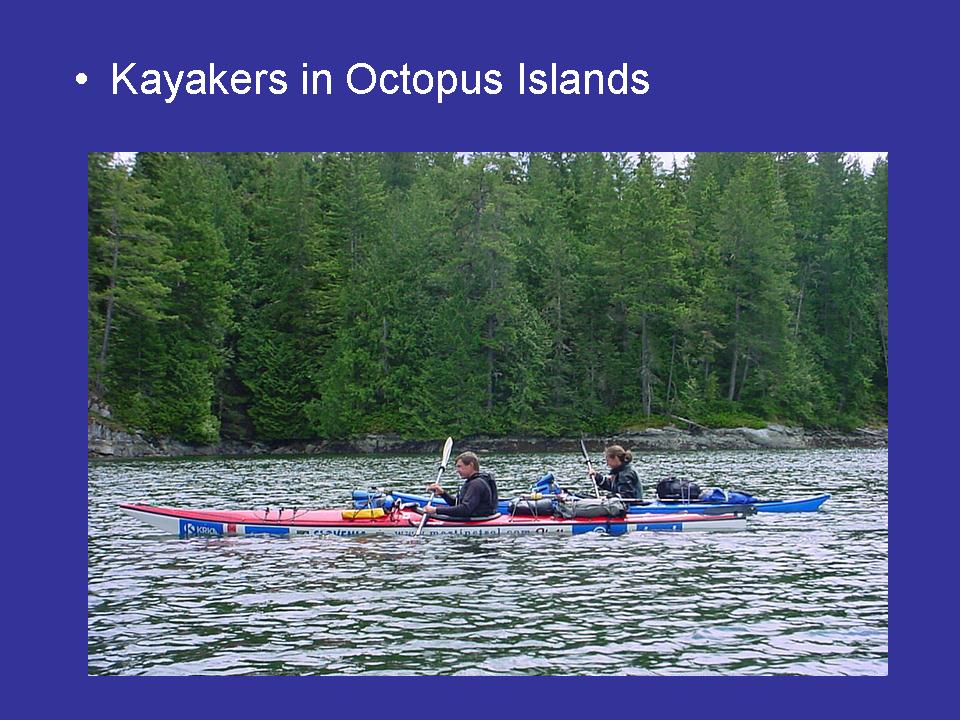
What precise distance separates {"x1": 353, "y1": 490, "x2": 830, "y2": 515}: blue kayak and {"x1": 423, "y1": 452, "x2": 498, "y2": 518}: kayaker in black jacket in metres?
0.66

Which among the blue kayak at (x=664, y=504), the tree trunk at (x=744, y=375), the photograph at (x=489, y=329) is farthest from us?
the tree trunk at (x=744, y=375)

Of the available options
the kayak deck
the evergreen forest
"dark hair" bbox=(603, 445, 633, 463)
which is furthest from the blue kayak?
the evergreen forest

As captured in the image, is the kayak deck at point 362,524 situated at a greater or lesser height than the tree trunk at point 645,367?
lesser

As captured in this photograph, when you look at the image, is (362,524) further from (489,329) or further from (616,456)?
(489,329)

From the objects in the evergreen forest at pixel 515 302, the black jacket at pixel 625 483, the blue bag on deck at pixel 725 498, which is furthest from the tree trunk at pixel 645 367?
the black jacket at pixel 625 483

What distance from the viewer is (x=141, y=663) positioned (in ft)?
29.8

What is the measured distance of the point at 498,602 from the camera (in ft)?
37.1

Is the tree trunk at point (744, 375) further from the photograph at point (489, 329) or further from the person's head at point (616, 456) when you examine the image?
the person's head at point (616, 456)

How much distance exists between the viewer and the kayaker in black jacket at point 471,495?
51.8 ft

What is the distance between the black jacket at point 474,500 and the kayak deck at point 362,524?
0.46 ft

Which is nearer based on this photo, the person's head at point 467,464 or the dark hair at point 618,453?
the person's head at point 467,464

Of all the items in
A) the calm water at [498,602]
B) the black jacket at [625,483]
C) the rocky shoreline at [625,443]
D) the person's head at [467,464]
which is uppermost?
the person's head at [467,464]

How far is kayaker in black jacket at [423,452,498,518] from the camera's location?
1579 cm

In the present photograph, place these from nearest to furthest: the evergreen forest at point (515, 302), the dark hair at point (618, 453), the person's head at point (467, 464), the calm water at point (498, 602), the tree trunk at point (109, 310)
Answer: the calm water at point (498, 602) < the person's head at point (467, 464) < the dark hair at point (618, 453) < the tree trunk at point (109, 310) < the evergreen forest at point (515, 302)
